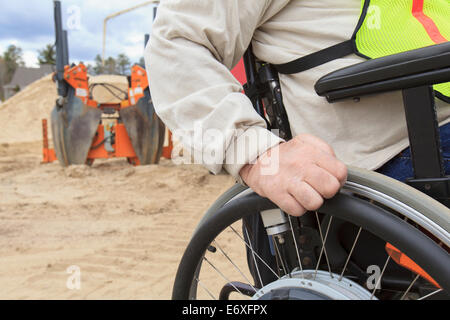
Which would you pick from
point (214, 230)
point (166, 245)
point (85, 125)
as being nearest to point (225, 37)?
point (214, 230)

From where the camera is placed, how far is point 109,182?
16.6 ft

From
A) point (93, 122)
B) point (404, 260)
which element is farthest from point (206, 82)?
point (93, 122)

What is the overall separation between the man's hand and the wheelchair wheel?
44 mm

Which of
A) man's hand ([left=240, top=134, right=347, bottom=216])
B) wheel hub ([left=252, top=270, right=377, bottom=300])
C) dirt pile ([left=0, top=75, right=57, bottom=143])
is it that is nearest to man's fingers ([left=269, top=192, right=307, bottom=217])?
man's hand ([left=240, top=134, right=347, bottom=216])

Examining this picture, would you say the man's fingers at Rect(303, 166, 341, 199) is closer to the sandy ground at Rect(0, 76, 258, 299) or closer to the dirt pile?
the sandy ground at Rect(0, 76, 258, 299)

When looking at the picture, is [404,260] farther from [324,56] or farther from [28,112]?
[28,112]

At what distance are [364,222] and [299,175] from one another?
0.43ft

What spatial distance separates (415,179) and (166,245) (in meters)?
2.34

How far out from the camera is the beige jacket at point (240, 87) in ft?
2.47

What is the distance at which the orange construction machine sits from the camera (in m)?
5.74

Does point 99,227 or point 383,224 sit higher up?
point 383,224

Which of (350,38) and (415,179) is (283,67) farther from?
(415,179)

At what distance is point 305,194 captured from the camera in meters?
0.66

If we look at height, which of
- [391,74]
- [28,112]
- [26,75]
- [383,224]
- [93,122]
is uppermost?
[26,75]
